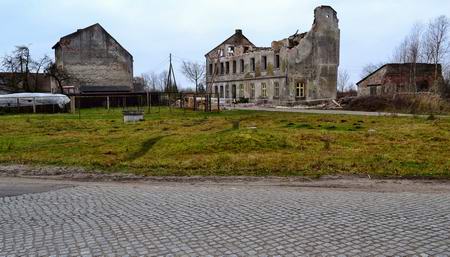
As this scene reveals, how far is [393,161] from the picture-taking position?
40.7 ft

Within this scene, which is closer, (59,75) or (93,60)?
(59,75)

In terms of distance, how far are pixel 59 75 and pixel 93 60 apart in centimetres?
520

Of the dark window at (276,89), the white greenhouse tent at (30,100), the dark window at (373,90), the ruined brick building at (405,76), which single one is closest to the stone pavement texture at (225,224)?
the white greenhouse tent at (30,100)

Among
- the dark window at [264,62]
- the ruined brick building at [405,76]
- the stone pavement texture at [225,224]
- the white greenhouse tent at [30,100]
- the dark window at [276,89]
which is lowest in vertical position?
the stone pavement texture at [225,224]

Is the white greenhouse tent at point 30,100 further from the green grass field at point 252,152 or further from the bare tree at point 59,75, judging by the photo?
the green grass field at point 252,152

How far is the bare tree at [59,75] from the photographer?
5919 centimetres

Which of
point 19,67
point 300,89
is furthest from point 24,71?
point 300,89

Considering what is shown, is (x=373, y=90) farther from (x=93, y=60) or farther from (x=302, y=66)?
(x=93, y=60)

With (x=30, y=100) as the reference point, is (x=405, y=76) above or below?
above

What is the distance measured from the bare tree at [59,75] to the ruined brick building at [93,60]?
1.61 feet

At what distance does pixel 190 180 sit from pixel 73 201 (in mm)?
3565

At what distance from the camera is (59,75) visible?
59.6m

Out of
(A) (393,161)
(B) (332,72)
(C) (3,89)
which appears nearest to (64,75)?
(C) (3,89)

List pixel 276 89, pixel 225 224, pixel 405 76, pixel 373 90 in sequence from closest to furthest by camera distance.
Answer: pixel 225 224
pixel 276 89
pixel 405 76
pixel 373 90
